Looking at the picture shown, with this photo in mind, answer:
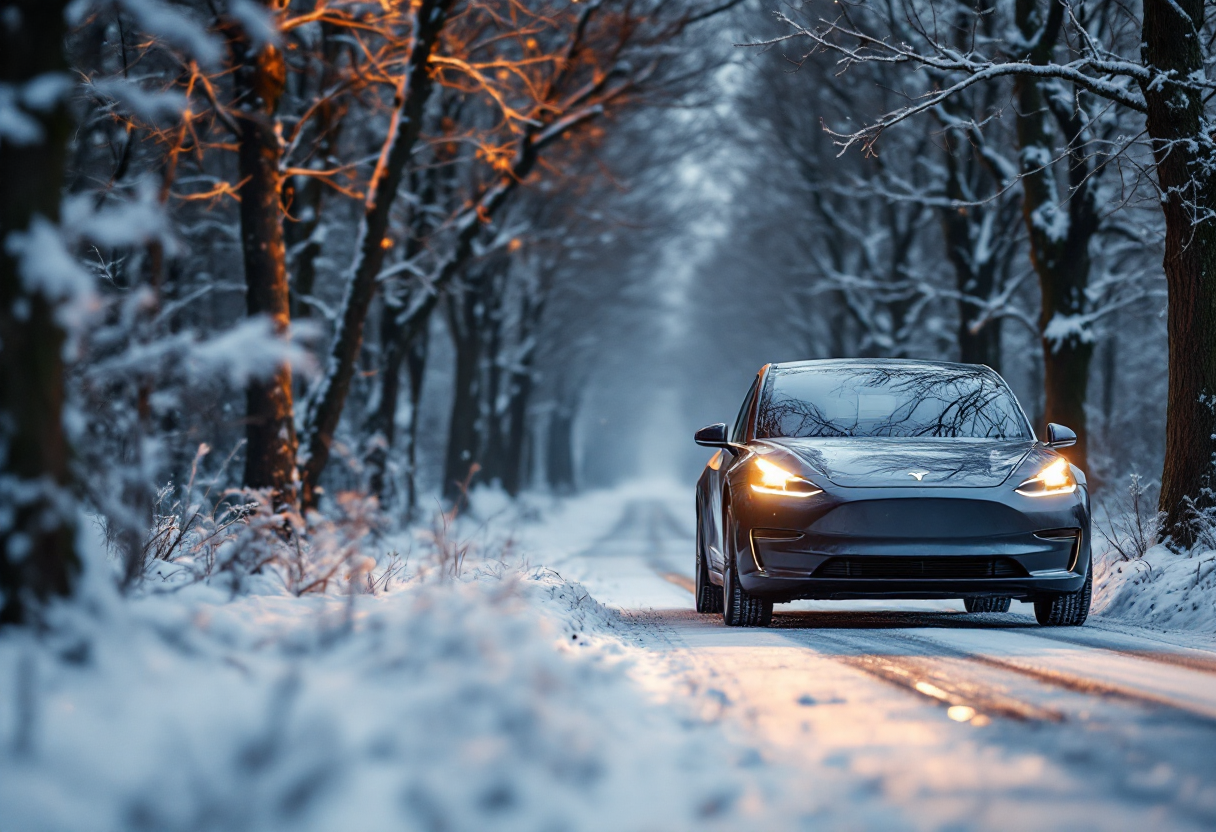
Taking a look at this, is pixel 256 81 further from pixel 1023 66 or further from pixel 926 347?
pixel 926 347

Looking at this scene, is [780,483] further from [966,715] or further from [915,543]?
[966,715]

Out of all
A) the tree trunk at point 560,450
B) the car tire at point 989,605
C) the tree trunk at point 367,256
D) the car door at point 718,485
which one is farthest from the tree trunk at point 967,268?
the tree trunk at point 560,450

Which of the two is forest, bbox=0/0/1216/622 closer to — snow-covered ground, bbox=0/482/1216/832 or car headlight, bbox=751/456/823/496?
snow-covered ground, bbox=0/482/1216/832

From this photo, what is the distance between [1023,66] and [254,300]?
6.67 meters

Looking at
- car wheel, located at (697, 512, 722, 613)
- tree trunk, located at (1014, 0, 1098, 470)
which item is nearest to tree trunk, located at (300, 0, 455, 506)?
car wheel, located at (697, 512, 722, 613)

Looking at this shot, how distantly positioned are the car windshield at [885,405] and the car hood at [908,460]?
A: 0.85 ft

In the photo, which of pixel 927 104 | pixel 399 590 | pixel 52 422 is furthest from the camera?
pixel 927 104

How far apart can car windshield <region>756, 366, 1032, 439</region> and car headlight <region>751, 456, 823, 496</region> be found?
2.72 ft

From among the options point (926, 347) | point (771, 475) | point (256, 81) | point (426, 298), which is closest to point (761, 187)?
point (926, 347)

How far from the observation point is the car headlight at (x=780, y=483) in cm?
706

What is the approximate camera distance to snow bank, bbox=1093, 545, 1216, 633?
7836 mm

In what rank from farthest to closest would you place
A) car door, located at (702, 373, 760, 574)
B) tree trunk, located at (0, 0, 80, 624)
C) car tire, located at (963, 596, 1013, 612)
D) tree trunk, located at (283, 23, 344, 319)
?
tree trunk, located at (283, 23, 344, 319) < car tire, located at (963, 596, 1013, 612) < car door, located at (702, 373, 760, 574) < tree trunk, located at (0, 0, 80, 624)

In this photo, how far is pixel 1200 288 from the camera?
921cm

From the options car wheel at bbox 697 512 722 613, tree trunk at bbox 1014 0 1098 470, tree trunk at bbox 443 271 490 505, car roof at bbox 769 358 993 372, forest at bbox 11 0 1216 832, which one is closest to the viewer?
forest at bbox 11 0 1216 832
